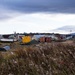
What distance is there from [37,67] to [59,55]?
1791 mm

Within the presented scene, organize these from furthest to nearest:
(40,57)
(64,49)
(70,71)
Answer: (64,49), (40,57), (70,71)

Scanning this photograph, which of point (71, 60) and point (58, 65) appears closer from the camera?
point (58, 65)

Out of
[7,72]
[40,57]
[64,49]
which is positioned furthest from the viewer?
[64,49]

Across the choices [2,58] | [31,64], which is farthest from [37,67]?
[2,58]

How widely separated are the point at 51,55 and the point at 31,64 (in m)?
1.54

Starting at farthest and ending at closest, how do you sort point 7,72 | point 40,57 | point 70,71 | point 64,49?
point 64,49 < point 40,57 < point 70,71 < point 7,72

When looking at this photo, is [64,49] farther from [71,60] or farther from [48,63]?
[48,63]

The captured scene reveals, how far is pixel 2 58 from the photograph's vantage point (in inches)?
397

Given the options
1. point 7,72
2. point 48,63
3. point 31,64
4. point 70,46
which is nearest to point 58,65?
point 48,63

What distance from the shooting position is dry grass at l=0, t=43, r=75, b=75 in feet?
29.7

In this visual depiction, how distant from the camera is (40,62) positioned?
9.83 meters

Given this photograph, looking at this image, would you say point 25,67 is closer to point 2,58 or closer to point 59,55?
point 2,58

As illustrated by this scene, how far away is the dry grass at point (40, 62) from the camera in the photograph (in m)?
9.06

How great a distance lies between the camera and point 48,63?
9.72 metres
